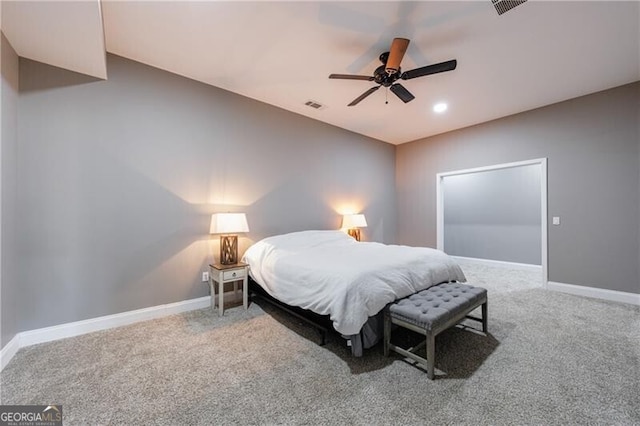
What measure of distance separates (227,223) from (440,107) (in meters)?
3.58

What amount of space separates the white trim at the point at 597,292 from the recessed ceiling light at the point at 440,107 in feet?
10.2

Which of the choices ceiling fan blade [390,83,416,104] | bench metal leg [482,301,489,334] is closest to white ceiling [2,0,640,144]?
ceiling fan blade [390,83,416,104]

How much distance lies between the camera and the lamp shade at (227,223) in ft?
10.1

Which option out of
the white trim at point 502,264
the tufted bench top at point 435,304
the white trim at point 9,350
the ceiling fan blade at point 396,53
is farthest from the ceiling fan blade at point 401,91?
the white trim at point 502,264

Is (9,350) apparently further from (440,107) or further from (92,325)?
(440,107)

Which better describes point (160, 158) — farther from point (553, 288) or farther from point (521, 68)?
point (553, 288)

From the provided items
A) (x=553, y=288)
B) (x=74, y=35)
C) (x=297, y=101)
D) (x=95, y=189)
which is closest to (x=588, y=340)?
(x=553, y=288)

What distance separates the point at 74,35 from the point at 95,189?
133 cm

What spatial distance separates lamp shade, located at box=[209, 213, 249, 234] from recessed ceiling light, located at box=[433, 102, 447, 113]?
3.31 metres

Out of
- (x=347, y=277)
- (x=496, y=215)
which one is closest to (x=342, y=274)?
(x=347, y=277)

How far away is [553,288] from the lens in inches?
154

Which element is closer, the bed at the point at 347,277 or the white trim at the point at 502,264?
the bed at the point at 347,277

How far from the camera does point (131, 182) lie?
281 centimetres

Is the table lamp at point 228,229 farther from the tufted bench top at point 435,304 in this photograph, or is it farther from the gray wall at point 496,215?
the gray wall at point 496,215
